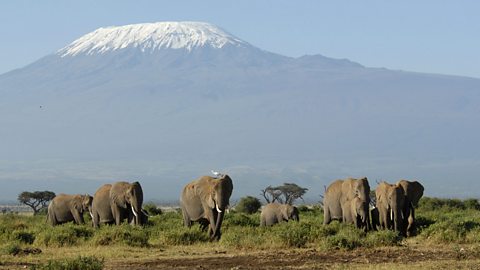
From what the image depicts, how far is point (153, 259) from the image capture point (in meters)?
25.1

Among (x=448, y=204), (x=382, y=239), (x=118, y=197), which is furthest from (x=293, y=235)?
(x=448, y=204)

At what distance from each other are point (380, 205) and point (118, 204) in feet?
25.0

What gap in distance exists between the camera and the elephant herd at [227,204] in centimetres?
3044

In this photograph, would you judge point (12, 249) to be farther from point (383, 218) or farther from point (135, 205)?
Result: point (383, 218)

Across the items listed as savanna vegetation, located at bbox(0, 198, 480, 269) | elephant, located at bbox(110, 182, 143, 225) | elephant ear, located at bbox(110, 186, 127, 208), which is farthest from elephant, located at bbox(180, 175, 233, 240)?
elephant ear, located at bbox(110, 186, 127, 208)

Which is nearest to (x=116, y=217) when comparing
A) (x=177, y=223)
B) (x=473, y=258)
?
(x=177, y=223)

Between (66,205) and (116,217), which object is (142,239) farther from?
(66,205)

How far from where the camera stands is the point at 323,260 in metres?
23.8

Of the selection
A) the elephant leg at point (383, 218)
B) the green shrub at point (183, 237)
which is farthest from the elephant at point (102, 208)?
the elephant leg at point (383, 218)

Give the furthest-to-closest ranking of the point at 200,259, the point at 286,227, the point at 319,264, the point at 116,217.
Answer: the point at 116,217
the point at 286,227
the point at 200,259
the point at 319,264

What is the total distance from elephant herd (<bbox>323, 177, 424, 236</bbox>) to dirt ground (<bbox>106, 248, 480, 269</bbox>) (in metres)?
4.62

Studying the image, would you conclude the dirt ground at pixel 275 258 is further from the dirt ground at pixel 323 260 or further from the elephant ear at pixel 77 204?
the elephant ear at pixel 77 204

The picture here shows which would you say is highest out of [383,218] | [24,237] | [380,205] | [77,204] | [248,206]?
[380,205]

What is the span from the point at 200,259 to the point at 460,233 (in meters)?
7.44
